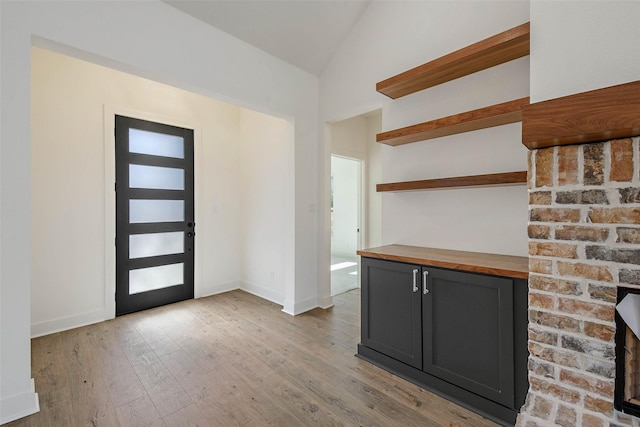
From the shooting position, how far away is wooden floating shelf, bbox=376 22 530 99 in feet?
6.07

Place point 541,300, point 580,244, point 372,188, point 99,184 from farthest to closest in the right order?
point 372,188 < point 99,184 < point 541,300 < point 580,244

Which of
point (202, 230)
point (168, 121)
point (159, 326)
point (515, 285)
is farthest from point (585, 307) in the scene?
point (168, 121)

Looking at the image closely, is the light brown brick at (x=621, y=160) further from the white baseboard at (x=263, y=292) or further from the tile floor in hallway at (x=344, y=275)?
the tile floor in hallway at (x=344, y=275)

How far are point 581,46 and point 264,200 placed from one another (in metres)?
3.55

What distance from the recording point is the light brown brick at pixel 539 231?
1.33 meters

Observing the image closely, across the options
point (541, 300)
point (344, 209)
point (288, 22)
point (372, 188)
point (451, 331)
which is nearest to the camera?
point (541, 300)

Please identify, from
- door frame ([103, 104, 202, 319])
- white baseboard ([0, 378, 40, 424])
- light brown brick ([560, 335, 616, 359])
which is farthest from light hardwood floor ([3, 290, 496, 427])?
light brown brick ([560, 335, 616, 359])

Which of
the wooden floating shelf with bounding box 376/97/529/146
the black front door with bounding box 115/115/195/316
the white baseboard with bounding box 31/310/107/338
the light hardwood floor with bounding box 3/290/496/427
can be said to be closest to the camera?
the light hardwood floor with bounding box 3/290/496/427

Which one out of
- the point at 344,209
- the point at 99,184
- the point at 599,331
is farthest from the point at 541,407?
the point at 344,209

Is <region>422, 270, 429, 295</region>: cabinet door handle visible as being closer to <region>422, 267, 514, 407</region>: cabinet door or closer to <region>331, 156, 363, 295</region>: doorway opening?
<region>422, 267, 514, 407</region>: cabinet door

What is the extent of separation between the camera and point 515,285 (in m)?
1.63

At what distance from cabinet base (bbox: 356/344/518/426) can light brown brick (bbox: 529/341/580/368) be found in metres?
0.56

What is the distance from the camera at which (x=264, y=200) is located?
4133 millimetres

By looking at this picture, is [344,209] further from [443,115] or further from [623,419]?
[623,419]
